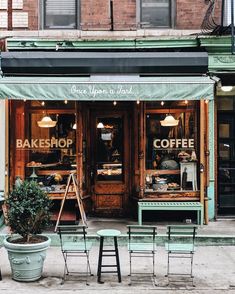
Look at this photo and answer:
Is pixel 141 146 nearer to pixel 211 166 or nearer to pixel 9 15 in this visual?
pixel 211 166

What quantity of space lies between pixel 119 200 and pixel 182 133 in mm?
2366

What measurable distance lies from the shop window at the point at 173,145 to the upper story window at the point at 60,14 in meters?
3.00

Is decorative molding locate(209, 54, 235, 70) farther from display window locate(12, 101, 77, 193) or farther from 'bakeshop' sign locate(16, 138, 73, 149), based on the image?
'bakeshop' sign locate(16, 138, 73, 149)

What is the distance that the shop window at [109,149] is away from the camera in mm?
11586

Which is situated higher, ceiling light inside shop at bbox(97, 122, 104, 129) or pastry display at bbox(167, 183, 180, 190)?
ceiling light inside shop at bbox(97, 122, 104, 129)

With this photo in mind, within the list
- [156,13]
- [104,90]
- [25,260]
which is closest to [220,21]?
[156,13]

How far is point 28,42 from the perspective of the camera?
10.5m

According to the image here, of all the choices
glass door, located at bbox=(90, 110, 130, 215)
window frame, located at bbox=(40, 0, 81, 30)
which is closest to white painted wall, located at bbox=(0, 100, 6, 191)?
glass door, located at bbox=(90, 110, 130, 215)

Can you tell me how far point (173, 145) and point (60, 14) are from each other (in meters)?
4.26

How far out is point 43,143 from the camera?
10648 mm

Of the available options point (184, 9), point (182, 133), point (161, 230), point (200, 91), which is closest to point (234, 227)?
point (161, 230)

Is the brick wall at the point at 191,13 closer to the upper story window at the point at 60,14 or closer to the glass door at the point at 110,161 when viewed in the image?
the upper story window at the point at 60,14

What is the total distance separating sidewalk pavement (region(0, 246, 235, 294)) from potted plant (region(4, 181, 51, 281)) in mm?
211

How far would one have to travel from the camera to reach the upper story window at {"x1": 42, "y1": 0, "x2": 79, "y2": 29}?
11.3 m
